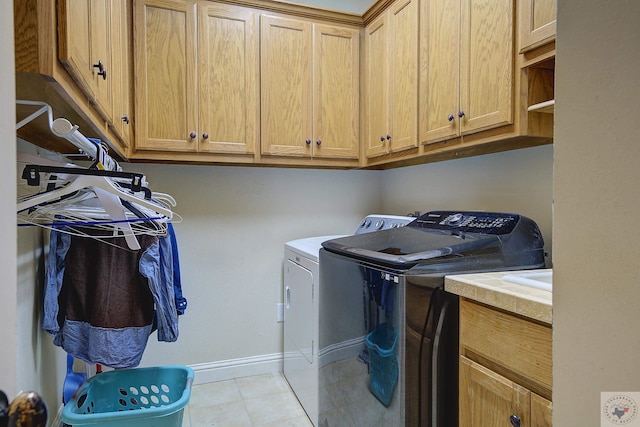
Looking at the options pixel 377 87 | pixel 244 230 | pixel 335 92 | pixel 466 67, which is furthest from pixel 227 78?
pixel 466 67

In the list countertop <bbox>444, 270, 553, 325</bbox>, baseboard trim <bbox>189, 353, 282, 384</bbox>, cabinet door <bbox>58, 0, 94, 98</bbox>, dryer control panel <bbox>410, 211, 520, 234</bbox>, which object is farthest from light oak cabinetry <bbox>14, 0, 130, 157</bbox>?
baseboard trim <bbox>189, 353, 282, 384</bbox>

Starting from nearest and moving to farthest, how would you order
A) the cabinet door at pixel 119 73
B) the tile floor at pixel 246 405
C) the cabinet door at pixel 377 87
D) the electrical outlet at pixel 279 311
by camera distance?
the cabinet door at pixel 119 73
the tile floor at pixel 246 405
the cabinet door at pixel 377 87
the electrical outlet at pixel 279 311

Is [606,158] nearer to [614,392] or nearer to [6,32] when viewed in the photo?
[614,392]

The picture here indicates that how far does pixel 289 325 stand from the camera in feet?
8.11

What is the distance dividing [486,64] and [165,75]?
1.61 metres

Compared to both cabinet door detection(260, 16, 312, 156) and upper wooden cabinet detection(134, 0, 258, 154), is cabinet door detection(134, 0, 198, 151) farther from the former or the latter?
cabinet door detection(260, 16, 312, 156)

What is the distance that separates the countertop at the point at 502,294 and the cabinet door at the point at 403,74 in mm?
937

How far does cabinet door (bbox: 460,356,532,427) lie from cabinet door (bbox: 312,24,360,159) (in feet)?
5.12

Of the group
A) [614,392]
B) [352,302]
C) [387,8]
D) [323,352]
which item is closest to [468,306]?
[352,302]

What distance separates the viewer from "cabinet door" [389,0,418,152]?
194 centimetres

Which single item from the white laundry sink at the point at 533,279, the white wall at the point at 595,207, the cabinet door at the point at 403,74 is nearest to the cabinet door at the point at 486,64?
the cabinet door at the point at 403,74

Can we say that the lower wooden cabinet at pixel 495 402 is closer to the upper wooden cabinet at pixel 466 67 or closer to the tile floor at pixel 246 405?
the upper wooden cabinet at pixel 466 67

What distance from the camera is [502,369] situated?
1033 mm

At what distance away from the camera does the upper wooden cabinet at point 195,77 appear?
6.59 feet
